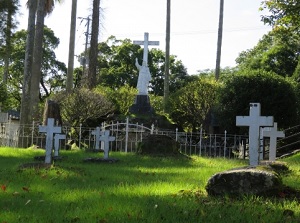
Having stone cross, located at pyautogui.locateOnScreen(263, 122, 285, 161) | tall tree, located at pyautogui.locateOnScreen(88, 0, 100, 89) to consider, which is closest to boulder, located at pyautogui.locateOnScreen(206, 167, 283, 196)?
stone cross, located at pyautogui.locateOnScreen(263, 122, 285, 161)

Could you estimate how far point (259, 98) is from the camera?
19.9m

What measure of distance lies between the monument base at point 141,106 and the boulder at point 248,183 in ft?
66.6

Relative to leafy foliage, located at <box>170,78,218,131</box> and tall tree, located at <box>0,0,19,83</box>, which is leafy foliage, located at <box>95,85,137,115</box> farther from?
tall tree, located at <box>0,0,19,83</box>

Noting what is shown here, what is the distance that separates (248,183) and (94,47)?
64.3 feet

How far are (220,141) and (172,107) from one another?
5.86 m

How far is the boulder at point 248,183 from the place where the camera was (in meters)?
5.55

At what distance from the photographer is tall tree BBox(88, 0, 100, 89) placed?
23.9 metres

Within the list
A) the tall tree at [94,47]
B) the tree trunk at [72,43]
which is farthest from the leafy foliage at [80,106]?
the tree trunk at [72,43]

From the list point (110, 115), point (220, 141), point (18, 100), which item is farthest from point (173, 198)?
point (18, 100)

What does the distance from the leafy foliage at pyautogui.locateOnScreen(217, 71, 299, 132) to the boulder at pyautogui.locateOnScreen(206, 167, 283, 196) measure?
47.6 ft

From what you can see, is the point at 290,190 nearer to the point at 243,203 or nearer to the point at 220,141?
the point at 243,203

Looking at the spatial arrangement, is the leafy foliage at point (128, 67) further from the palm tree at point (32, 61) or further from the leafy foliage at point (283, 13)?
the leafy foliage at point (283, 13)

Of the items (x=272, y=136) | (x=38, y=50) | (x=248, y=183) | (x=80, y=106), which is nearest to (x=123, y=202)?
(x=248, y=183)

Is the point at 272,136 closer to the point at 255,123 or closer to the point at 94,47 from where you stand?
the point at 255,123
